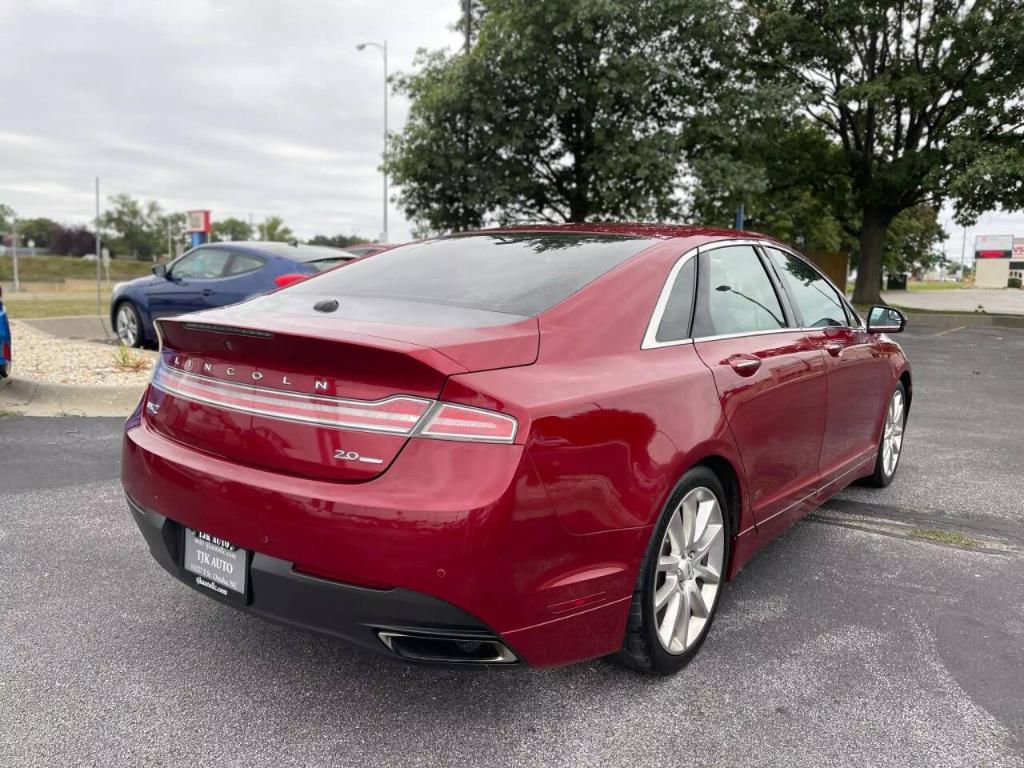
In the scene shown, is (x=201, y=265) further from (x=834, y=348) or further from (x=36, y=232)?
(x=36, y=232)

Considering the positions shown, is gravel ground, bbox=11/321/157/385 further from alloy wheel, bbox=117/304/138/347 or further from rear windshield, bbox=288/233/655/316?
rear windshield, bbox=288/233/655/316

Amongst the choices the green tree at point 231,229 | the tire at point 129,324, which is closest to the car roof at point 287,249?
the tire at point 129,324

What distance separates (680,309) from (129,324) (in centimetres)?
1007

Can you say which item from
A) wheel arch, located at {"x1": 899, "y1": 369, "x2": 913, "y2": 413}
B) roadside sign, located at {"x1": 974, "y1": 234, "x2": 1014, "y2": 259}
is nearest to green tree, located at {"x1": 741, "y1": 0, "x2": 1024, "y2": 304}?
wheel arch, located at {"x1": 899, "y1": 369, "x2": 913, "y2": 413}

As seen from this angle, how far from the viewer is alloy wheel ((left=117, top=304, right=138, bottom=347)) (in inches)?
436

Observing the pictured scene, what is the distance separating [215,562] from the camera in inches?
98.0

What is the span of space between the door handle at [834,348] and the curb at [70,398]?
18.7 feet

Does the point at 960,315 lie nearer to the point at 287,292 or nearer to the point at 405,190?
the point at 405,190

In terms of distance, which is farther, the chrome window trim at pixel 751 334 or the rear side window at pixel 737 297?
the rear side window at pixel 737 297

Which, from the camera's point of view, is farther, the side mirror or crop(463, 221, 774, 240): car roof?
the side mirror

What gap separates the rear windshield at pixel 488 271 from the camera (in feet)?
9.03

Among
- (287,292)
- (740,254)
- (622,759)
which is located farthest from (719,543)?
(287,292)

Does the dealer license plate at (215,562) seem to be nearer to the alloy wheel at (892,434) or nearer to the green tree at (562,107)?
the alloy wheel at (892,434)

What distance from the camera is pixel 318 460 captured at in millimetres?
2268
